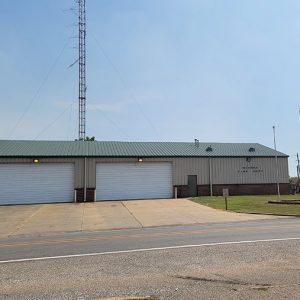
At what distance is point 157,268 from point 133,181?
92.9 ft

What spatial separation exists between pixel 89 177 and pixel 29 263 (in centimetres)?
2642

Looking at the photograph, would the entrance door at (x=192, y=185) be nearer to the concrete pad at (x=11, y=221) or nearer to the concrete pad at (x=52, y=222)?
the concrete pad at (x=52, y=222)

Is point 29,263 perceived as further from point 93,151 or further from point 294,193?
point 294,193

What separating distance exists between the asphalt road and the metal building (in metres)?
22.1

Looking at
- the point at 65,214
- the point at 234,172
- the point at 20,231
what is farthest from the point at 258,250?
the point at 234,172

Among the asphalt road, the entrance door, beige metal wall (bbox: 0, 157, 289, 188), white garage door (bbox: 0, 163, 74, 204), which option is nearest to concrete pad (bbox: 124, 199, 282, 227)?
the asphalt road

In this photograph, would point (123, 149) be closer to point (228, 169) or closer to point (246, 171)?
point (228, 169)

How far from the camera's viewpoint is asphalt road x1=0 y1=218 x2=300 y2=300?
6593mm

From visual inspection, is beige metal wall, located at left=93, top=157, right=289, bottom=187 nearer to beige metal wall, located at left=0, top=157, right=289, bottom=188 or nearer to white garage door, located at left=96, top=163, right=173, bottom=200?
beige metal wall, located at left=0, top=157, right=289, bottom=188

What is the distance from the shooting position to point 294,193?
1671 inches

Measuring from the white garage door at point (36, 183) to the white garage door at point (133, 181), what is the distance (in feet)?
9.47

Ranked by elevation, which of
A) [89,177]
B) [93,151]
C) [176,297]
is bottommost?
[176,297]

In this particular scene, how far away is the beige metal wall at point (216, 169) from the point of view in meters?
35.7

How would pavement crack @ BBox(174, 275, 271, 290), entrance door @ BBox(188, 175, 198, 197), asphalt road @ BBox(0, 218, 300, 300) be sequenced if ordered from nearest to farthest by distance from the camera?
asphalt road @ BBox(0, 218, 300, 300), pavement crack @ BBox(174, 275, 271, 290), entrance door @ BBox(188, 175, 198, 197)
